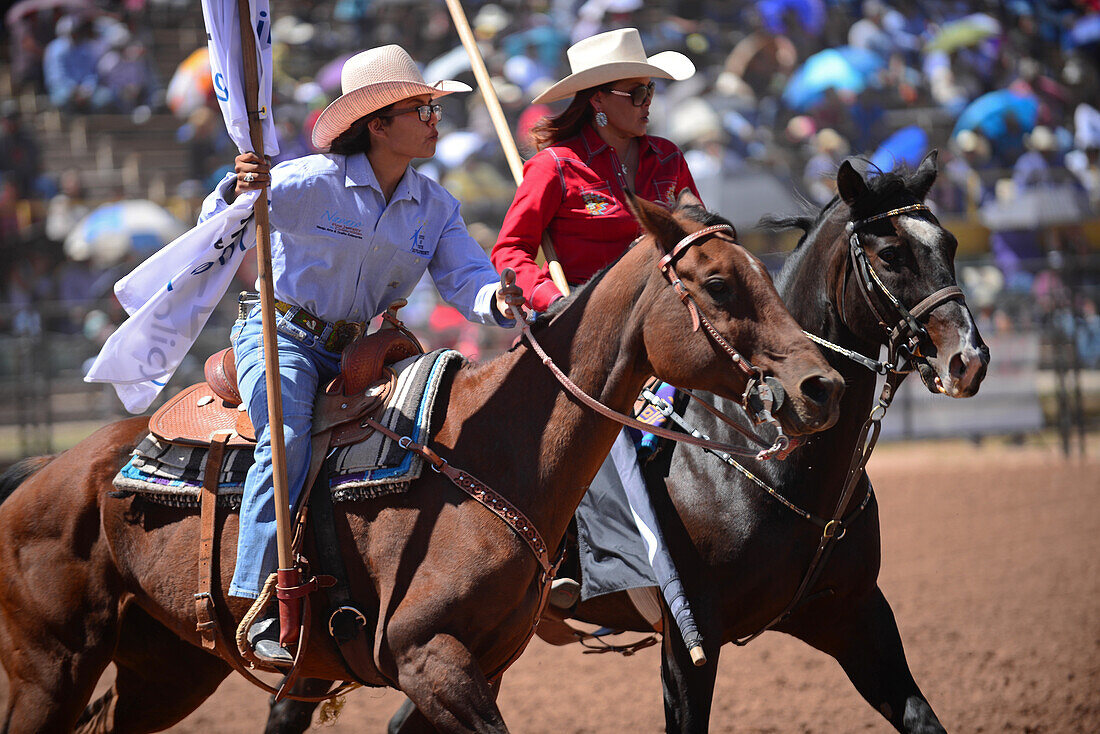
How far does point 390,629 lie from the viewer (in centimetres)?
303

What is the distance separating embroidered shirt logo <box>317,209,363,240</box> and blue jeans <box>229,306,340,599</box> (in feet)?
1.18

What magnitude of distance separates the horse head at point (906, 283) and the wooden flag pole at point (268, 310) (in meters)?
2.01

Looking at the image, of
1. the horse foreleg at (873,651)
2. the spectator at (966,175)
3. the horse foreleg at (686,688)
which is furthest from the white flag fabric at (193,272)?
the spectator at (966,175)

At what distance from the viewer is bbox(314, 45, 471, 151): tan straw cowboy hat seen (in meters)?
3.41

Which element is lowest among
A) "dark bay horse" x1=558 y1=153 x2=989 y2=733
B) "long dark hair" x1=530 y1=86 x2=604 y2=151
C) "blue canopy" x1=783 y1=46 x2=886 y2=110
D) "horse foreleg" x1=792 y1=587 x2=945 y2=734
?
"blue canopy" x1=783 y1=46 x2=886 y2=110

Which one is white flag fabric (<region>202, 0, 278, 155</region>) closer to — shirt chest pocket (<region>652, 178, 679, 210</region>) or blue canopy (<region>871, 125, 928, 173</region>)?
shirt chest pocket (<region>652, 178, 679, 210</region>)

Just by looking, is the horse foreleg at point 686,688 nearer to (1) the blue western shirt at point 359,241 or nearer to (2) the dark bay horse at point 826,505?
(2) the dark bay horse at point 826,505

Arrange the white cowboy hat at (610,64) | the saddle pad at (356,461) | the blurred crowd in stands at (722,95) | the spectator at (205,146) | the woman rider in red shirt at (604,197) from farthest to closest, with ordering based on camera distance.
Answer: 1. the spectator at (205,146)
2. the blurred crowd in stands at (722,95)
3. the white cowboy hat at (610,64)
4. the woman rider in red shirt at (604,197)
5. the saddle pad at (356,461)

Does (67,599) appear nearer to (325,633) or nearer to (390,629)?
(325,633)

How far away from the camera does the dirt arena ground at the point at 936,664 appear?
5.36 meters

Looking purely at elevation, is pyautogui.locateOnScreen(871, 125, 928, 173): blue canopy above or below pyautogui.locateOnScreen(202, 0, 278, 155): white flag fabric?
below

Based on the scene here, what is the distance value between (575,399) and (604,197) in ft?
3.98

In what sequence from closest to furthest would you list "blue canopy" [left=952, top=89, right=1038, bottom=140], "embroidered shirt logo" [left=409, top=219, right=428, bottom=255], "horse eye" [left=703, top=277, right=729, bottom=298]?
"horse eye" [left=703, top=277, right=729, bottom=298] < "embroidered shirt logo" [left=409, top=219, right=428, bottom=255] < "blue canopy" [left=952, top=89, right=1038, bottom=140]

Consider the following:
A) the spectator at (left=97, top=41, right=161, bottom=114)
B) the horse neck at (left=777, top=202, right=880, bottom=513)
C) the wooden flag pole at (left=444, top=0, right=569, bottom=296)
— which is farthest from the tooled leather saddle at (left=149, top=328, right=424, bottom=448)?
the spectator at (left=97, top=41, right=161, bottom=114)
